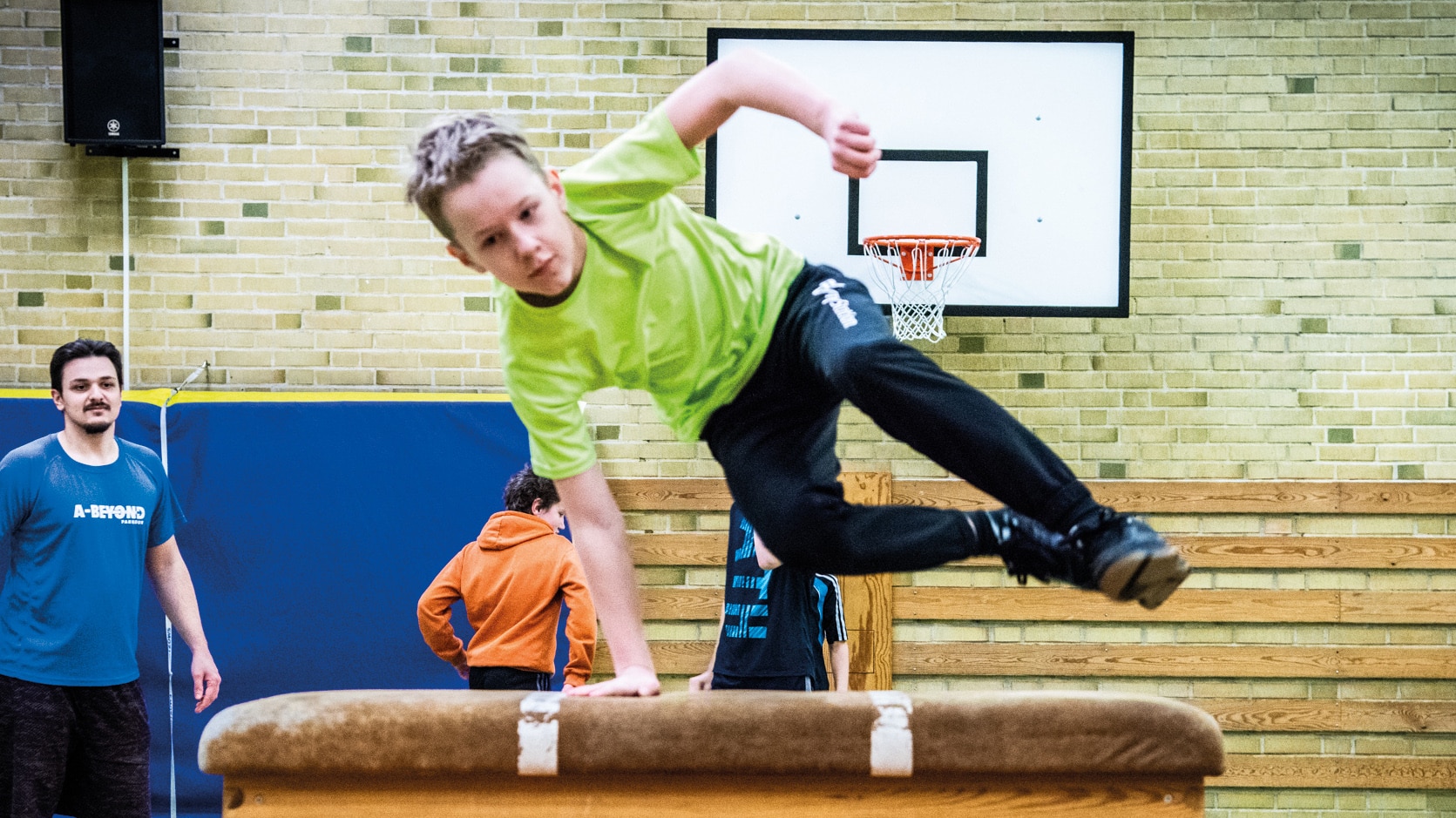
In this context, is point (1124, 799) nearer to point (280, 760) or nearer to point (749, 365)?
point (749, 365)

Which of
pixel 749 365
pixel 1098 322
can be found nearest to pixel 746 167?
pixel 1098 322

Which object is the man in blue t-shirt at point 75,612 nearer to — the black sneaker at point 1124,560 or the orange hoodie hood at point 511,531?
the orange hoodie hood at point 511,531

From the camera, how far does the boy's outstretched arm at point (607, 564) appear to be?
1.95 metres

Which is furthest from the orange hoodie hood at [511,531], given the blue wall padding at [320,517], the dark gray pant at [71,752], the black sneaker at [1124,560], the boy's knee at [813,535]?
the black sneaker at [1124,560]

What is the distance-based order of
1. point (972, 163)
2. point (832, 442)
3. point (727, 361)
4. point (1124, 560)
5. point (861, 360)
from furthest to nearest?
point (972, 163)
point (832, 442)
point (727, 361)
point (861, 360)
point (1124, 560)

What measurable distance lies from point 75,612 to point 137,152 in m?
2.59

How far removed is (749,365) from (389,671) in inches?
132

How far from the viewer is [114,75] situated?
16.3 ft

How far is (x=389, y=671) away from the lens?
478cm

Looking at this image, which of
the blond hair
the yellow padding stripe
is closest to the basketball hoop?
the yellow padding stripe

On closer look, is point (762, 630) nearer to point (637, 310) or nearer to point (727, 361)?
point (727, 361)

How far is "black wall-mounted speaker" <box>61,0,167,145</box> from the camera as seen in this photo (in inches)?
194

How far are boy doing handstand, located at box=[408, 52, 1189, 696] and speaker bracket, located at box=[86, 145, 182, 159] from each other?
3980 mm

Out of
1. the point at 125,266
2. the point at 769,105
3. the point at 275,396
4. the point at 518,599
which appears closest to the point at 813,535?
the point at 769,105
